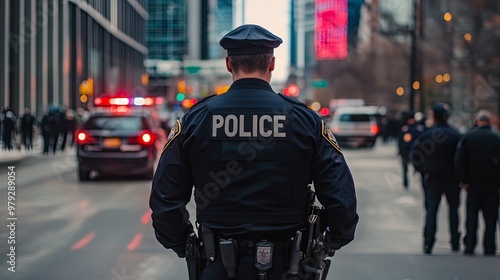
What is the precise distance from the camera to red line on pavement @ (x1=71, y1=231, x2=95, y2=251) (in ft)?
34.3

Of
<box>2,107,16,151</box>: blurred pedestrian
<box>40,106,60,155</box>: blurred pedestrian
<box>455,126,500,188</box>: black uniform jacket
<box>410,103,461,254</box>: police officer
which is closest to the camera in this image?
<box>455,126,500,188</box>: black uniform jacket

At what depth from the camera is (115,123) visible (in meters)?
20.0

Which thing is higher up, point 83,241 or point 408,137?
point 408,137

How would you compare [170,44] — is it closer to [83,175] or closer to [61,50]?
[61,50]

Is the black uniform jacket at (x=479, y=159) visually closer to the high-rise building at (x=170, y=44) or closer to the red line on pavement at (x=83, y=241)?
the red line on pavement at (x=83, y=241)

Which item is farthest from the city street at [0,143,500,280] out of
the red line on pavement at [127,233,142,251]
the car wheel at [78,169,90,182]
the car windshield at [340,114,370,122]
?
the car windshield at [340,114,370,122]

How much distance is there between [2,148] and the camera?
3341cm

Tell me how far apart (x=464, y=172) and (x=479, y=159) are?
8.6 inches

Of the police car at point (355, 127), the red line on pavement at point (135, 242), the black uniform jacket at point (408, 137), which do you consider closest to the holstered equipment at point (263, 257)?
the red line on pavement at point (135, 242)

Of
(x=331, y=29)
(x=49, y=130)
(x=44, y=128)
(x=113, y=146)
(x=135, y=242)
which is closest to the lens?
(x=135, y=242)

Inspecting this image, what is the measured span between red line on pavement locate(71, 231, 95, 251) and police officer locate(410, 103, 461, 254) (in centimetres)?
389

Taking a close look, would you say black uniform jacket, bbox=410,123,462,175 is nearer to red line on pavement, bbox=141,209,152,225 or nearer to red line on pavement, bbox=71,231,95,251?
red line on pavement, bbox=71,231,95,251

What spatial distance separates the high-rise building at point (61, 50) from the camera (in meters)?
44.1

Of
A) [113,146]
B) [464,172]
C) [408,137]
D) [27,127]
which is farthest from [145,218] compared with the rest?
[27,127]
